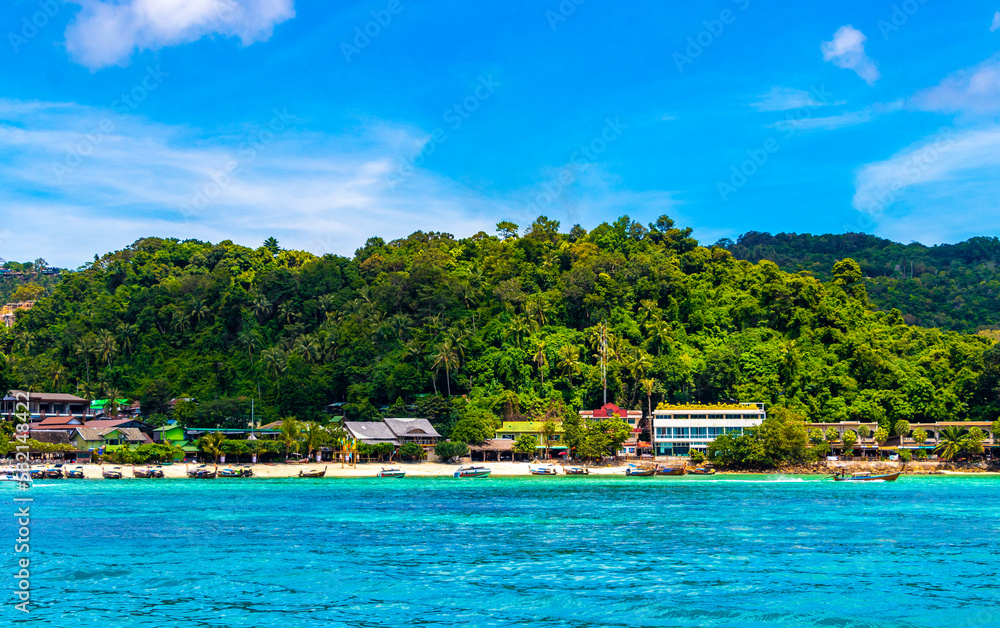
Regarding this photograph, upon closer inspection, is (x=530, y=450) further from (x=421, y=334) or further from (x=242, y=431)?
(x=242, y=431)

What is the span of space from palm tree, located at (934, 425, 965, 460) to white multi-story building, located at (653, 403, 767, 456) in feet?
58.7

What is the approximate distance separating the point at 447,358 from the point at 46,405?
4775cm

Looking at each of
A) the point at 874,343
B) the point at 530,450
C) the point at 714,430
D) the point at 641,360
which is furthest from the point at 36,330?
the point at 874,343

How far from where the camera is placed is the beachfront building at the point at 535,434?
89.3 m

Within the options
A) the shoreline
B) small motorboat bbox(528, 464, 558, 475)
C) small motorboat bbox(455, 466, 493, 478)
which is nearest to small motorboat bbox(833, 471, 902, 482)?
the shoreline

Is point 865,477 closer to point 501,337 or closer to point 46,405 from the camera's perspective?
point 501,337

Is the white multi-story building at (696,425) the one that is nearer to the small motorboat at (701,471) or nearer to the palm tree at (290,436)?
the small motorboat at (701,471)

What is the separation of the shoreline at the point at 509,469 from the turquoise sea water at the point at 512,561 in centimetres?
2325

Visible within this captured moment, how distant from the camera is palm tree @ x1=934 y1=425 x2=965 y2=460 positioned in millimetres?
82750

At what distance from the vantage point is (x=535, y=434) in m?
90.0

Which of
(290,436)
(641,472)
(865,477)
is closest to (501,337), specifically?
(641,472)

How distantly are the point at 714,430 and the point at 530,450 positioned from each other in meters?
20.5

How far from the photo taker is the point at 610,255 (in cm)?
11588

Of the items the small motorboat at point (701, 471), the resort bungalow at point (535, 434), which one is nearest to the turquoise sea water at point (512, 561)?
the small motorboat at point (701, 471)
